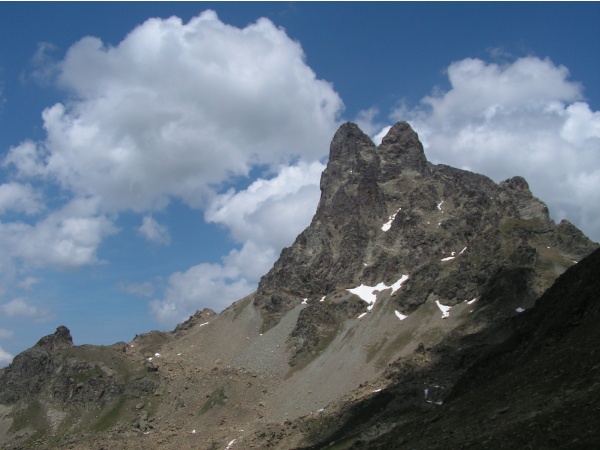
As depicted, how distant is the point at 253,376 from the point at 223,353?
90.9 ft

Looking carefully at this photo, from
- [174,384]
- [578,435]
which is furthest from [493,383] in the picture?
[174,384]

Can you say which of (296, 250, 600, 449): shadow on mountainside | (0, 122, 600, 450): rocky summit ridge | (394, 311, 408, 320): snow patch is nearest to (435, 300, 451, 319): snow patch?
(0, 122, 600, 450): rocky summit ridge

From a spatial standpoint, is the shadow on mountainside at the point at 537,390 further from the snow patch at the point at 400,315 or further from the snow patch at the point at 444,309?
the snow patch at the point at 400,315

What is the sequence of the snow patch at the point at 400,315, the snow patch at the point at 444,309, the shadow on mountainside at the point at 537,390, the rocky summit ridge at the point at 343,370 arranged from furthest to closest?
the snow patch at the point at 400,315 → the snow patch at the point at 444,309 → the rocky summit ridge at the point at 343,370 → the shadow on mountainside at the point at 537,390

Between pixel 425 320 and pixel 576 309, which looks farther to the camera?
pixel 425 320

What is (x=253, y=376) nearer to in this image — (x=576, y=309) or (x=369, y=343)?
(x=369, y=343)

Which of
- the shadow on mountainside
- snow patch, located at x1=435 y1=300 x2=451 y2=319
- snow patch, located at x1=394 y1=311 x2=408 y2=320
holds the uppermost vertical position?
snow patch, located at x1=394 y1=311 x2=408 y2=320

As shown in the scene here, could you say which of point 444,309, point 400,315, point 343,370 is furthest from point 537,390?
point 400,315

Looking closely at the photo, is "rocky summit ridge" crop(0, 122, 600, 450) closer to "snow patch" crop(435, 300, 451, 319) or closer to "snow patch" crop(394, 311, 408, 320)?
"snow patch" crop(435, 300, 451, 319)

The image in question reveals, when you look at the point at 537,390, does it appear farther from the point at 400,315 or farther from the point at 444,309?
the point at 400,315

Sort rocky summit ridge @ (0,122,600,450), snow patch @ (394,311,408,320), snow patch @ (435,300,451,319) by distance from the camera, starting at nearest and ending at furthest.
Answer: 1. rocky summit ridge @ (0,122,600,450)
2. snow patch @ (435,300,451,319)
3. snow patch @ (394,311,408,320)

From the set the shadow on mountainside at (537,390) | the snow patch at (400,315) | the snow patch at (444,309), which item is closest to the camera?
the shadow on mountainside at (537,390)

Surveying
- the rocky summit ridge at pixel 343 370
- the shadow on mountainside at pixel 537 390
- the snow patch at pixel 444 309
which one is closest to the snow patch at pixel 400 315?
the rocky summit ridge at pixel 343 370

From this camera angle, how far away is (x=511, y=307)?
467ft
